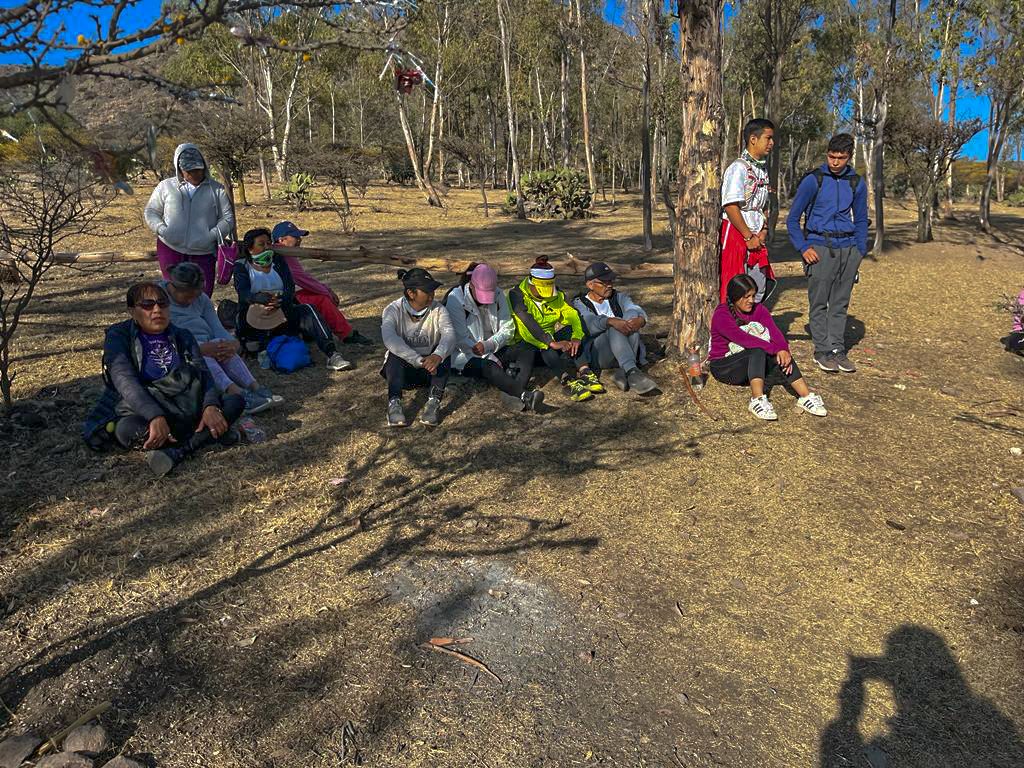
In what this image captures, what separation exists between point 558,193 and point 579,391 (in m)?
17.1

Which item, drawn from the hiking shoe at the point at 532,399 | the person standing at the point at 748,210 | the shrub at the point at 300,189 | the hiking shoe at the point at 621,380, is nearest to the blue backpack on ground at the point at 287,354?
the hiking shoe at the point at 532,399

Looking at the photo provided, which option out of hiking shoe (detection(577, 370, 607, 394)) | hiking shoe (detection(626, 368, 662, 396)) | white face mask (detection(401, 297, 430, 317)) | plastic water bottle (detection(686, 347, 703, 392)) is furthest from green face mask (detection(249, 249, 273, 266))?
plastic water bottle (detection(686, 347, 703, 392))

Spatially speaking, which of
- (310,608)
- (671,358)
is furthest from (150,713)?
(671,358)

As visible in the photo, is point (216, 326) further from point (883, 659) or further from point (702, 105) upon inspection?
point (883, 659)

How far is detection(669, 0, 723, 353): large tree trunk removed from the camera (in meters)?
5.59

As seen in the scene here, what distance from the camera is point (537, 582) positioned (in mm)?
3449

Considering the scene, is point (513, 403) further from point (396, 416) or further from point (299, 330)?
point (299, 330)

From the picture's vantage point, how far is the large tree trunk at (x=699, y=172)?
5594mm

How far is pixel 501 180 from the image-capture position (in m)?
53.2

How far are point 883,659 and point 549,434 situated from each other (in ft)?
8.60

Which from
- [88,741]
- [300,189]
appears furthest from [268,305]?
[300,189]

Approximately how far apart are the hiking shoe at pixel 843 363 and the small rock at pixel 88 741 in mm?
5804

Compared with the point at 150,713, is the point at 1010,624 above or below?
below

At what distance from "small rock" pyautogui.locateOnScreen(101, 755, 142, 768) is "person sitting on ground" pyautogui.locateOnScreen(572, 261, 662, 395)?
424 centimetres
